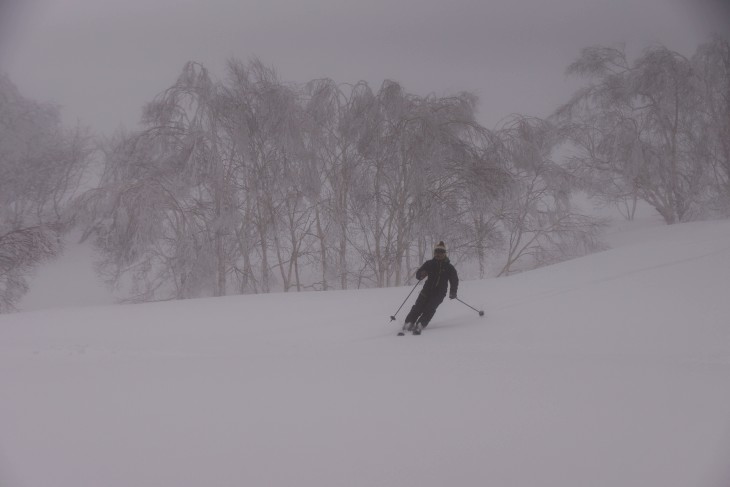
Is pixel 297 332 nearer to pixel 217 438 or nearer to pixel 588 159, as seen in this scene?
pixel 217 438

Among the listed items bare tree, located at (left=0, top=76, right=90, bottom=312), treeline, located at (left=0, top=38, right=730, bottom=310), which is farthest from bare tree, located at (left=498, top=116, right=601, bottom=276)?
bare tree, located at (left=0, top=76, right=90, bottom=312)

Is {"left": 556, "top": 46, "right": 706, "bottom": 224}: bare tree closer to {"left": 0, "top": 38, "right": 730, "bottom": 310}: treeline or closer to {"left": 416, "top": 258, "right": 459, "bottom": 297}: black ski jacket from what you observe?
{"left": 0, "top": 38, "right": 730, "bottom": 310}: treeline

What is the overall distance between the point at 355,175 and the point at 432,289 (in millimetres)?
6464

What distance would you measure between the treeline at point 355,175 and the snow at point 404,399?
5257 millimetres

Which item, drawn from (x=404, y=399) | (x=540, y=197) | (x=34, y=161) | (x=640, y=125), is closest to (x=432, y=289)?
(x=404, y=399)

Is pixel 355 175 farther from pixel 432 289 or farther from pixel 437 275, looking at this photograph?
pixel 432 289

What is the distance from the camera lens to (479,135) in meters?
11.2

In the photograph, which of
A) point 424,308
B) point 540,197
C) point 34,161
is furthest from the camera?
point 34,161

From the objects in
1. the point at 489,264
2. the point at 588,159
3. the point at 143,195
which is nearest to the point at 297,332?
the point at 143,195

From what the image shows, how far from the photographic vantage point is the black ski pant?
5.21 metres

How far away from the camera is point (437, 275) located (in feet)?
18.0

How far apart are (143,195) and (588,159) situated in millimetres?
14512

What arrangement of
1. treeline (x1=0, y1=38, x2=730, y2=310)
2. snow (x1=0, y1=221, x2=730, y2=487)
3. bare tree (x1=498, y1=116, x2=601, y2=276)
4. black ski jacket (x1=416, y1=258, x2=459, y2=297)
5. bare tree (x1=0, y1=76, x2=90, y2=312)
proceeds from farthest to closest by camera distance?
bare tree (x1=0, y1=76, x2=90, y2=312) → bare tree (x1=498, y1=116, x2=601, y2=276) → treeline (x1=0, y1=38, x2=730, y2=310) → black ski jacket (x1=416, y1=258, x2=459, y2=297) → snow (x1=0, y1=221, x2=730, y2=487)

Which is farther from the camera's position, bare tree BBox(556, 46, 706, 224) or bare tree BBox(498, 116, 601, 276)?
bare tree BBox(556, 46, 706, 224)
